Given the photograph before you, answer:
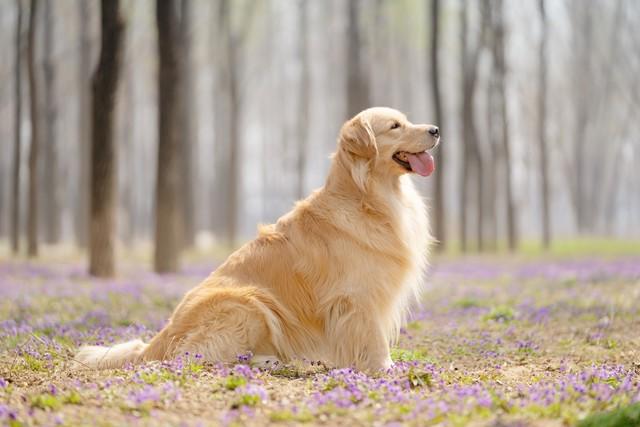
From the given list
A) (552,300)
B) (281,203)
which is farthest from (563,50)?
(552,300)

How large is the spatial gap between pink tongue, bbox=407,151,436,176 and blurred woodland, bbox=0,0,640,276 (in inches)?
290

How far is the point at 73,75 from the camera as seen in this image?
37.7 meters

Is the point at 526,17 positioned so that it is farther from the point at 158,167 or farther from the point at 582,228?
the point at 158,167

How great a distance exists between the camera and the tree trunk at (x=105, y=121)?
1144 cm

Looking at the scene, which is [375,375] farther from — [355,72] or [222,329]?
[355,72]

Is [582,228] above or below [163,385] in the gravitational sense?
below

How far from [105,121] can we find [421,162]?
753 cm

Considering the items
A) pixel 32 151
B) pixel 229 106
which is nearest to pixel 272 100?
pixel 229 106

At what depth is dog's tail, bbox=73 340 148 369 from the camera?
5406 mm

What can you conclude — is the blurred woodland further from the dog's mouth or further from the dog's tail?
the dog's mouth

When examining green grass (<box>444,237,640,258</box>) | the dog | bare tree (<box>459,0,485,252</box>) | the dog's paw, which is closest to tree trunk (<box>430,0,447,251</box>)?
green grass (<box>444,237,640,258</box>)

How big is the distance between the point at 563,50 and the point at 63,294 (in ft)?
130

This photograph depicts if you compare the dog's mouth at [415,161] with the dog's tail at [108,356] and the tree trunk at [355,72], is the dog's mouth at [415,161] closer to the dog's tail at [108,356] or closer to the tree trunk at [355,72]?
the dog's tail at [108,356]

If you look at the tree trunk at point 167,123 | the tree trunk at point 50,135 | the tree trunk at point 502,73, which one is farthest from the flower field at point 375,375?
the tree trunk at point 50,135
